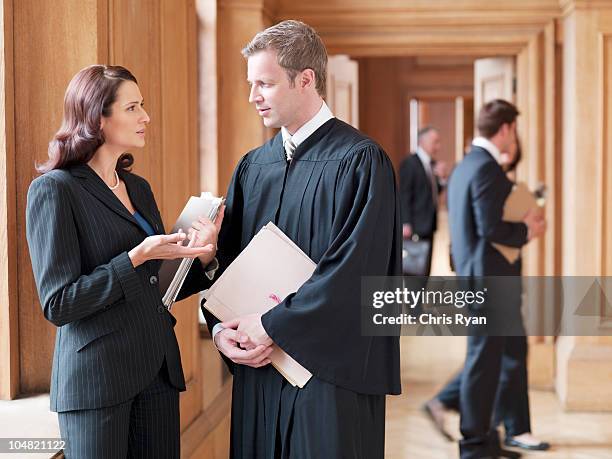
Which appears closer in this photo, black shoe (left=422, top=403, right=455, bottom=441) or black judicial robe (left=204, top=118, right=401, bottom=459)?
black judicial robe (left=204, top=118, right=401, bottom=459)

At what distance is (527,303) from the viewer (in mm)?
6766

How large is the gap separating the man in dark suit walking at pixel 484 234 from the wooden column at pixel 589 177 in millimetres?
1115

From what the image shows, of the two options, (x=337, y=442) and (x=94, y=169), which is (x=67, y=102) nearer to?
(x=94, y=169)

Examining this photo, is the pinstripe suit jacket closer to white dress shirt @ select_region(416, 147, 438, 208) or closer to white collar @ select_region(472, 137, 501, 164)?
white collar @ select_region(472, 137, 501, 164)

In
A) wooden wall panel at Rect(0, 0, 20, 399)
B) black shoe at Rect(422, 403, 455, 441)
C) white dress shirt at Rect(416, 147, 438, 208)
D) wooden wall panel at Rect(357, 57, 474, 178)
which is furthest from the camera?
wooden wall panel at Rect(357, 57, 474, 178)

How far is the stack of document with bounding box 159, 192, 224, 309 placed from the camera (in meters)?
2.56

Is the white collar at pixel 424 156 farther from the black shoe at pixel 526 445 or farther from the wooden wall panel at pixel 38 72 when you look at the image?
the wooden wall panel at pixel 38 72

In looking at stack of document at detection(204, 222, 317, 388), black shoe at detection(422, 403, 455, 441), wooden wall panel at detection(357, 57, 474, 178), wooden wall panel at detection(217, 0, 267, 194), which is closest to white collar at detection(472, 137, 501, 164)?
wooden wall panel at detection(217, 0, 267, 194)

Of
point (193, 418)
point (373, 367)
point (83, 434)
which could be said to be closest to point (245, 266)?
point (373, 367)

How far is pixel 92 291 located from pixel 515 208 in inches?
132

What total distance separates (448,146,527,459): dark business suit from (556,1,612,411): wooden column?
1.12 m

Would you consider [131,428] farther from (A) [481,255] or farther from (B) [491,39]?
(B) [491,39]

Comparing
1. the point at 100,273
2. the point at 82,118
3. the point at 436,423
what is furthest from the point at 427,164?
the point at 100,273

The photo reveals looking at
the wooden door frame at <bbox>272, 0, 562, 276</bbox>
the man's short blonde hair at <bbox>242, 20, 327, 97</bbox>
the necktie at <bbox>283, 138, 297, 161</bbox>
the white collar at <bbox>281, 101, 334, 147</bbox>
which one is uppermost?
the wooden door frame at <bbox>272, 0, 562, 276</bbox>
